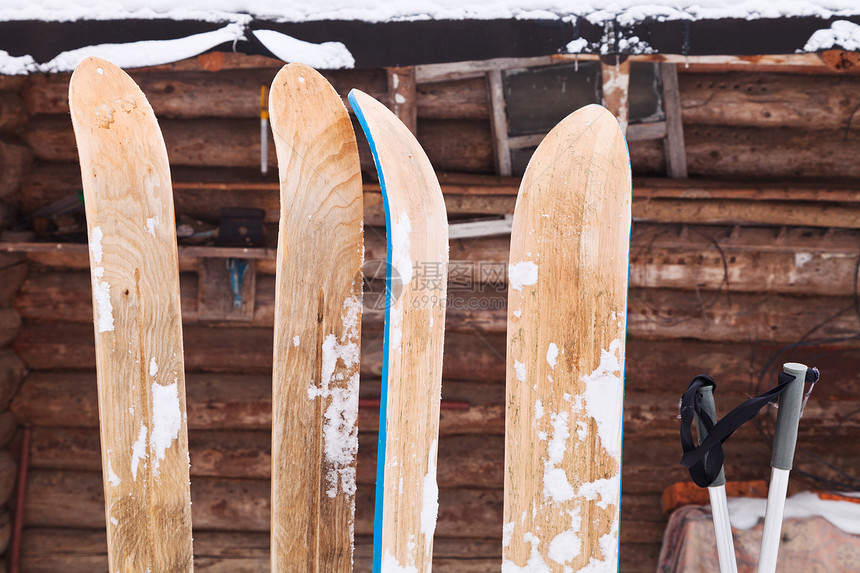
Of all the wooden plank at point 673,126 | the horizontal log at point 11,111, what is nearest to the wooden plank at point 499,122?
the wooden plank at point 673,126

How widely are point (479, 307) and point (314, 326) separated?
1.70 meters

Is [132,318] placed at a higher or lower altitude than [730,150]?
lower

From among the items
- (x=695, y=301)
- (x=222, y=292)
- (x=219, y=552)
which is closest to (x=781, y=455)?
(x=695, y=301)

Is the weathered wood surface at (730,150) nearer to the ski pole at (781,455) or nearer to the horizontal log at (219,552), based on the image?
the ski pole at (781,455)

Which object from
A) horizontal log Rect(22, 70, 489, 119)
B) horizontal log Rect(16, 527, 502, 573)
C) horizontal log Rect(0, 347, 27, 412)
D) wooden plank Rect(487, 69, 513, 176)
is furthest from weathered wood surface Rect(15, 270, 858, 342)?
horizontal log Rect(16, 527, 502, 573)

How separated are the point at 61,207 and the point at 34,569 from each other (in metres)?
2.33

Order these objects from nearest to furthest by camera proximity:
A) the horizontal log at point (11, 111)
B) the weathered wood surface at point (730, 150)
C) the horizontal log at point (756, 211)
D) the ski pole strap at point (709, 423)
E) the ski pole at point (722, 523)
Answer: the ski pole strap at point (709, 423) < the ski pole at point (722, 523) < the horizontal log at point (756, 211) < the horizontal log at point (11, 111) < the weathered wood surface at point (730, 150)

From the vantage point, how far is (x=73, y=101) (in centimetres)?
131

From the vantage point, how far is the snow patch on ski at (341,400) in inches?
56.4

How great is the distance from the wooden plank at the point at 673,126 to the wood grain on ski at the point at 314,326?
1.91 m

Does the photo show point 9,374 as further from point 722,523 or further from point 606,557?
point 722,523

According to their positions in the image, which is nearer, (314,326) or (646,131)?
(314,326)

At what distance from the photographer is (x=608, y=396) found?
1.29 metres

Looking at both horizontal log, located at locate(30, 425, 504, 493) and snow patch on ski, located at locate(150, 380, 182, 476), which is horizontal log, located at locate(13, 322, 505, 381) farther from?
snow patch on ski, located at locate(150, 380, 182, 476)
